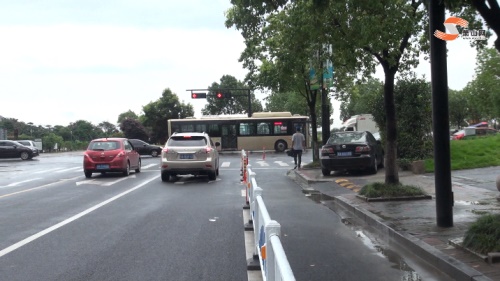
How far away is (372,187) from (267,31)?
10091 millimetres

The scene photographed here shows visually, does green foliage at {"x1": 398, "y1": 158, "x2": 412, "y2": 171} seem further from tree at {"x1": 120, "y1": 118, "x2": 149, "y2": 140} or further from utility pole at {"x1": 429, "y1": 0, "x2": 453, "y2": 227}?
tree at {"x1": 120, "y1": 118, "x2": 149, "y2": 140}

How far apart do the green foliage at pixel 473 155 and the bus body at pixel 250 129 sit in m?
23.1

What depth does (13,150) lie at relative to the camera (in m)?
38.4

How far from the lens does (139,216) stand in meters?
9.84

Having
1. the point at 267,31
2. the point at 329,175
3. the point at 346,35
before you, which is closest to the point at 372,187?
the point at 346,35

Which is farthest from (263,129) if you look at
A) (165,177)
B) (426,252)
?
(426,252)

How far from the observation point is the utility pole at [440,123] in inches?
293

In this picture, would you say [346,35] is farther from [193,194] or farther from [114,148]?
[114,148]

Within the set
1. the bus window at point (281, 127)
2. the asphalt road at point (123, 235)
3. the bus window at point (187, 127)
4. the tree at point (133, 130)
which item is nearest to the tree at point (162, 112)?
the tree at point (133, 130)

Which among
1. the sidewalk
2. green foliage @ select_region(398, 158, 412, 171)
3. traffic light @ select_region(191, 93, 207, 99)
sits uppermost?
traffic light @ select_region(191, 93, 207, 99)

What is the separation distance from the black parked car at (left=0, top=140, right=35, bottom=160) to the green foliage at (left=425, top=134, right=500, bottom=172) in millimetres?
32431

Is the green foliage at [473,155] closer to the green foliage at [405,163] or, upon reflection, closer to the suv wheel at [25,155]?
the green foliage at [405,163]

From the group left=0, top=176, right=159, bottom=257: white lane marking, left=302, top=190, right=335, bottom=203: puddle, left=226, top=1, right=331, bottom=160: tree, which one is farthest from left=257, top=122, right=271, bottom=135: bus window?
left=0, top=176, right=159, bottom=257: white lane marking

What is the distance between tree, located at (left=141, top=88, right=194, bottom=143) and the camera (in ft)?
233
